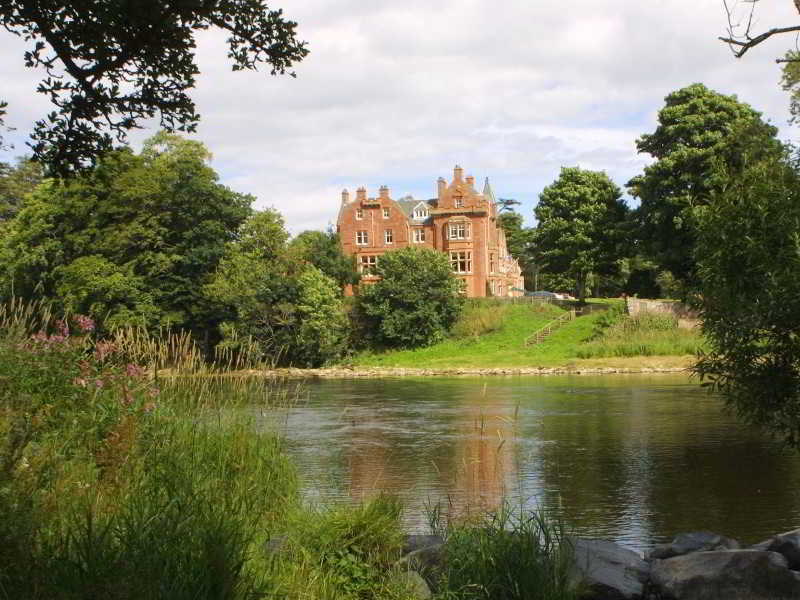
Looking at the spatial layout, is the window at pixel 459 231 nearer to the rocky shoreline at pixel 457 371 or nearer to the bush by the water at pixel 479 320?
the bush by the water at pixel 479 320

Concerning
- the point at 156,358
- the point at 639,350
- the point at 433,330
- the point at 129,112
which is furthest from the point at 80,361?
the point at 433,330

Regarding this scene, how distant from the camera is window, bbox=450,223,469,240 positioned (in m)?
66.7

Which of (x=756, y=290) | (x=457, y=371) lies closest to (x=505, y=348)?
(x=457, y=371)

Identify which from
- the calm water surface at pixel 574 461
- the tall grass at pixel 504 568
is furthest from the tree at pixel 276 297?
the tall grass at pixel 504 568

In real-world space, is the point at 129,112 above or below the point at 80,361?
above

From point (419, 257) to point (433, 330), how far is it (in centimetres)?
516

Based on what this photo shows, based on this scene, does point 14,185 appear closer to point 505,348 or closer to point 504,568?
point 505,348

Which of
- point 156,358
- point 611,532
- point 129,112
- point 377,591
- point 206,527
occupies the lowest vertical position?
point 611,532

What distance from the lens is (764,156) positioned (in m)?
10.4

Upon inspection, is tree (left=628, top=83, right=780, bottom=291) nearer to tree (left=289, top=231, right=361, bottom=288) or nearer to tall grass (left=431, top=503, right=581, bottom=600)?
tree (left=289, top=231, right=361, bottom=288)

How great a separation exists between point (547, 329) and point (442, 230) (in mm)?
18228

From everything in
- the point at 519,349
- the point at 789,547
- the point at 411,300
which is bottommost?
the point at 789,547

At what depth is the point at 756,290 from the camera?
9.41 meters

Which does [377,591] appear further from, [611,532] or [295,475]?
[611,532]
